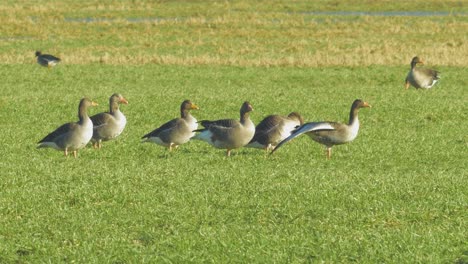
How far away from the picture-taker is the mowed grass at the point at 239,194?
10.8m

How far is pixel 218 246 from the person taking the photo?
10.9 m

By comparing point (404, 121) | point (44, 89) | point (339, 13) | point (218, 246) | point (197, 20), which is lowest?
point (218, 246)

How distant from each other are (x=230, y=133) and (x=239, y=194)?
16.8ft

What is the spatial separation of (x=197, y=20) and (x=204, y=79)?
92.7ft

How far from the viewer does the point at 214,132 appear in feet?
64.0

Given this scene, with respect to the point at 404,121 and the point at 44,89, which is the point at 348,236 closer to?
the point at 404,121

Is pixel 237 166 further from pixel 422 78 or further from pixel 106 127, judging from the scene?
pixel 422 78

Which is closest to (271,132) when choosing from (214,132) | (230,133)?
(230,133)

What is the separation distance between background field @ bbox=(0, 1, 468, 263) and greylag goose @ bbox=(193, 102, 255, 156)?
450mm

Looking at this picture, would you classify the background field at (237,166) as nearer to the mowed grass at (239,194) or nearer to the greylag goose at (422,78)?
the mowed grass at (239,194)

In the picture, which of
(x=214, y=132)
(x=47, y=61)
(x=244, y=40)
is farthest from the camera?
(x=244, y=40)

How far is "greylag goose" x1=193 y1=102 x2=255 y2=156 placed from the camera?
1939 cm

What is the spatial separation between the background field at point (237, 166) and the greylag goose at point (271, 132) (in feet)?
1.09

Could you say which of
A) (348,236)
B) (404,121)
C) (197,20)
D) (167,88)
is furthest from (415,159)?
(197,20)
